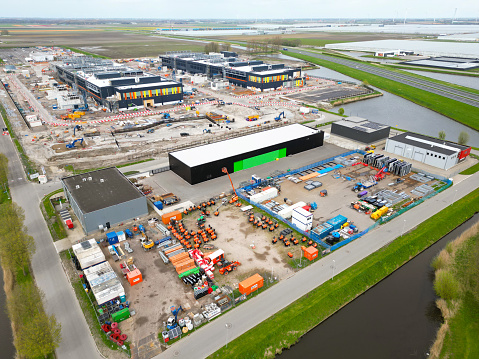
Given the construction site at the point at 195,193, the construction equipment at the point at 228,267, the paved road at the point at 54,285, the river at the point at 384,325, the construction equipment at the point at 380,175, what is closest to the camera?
the paved road at the point at 54,285

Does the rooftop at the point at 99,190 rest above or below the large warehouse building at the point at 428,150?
below

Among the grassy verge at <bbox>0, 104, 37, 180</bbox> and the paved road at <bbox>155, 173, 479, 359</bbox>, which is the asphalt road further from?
the grassy verge at <bbox>0, 104, 37, 180</bbox>

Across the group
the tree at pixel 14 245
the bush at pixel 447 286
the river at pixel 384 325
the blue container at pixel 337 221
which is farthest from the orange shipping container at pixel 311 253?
the tree at pixel 14 245

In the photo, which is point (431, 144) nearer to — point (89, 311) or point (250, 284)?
point (250, 284)

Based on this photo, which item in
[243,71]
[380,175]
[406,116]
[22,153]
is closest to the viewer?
[380,175]

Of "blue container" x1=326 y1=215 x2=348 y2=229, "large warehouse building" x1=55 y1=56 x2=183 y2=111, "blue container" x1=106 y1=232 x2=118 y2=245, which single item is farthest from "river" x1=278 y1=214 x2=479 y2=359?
"large warehouse building" x1=55 y1=56 x2=183 y2=111

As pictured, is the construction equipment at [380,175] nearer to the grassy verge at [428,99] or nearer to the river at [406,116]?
the river at [406,116]

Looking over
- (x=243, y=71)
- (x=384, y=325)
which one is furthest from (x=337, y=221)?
(x=243, y=71)
